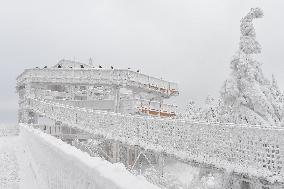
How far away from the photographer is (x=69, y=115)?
30328 mm

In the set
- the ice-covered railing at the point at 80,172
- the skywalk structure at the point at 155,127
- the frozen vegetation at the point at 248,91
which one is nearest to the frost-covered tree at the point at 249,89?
the frozen vegetation at the point at 248,91

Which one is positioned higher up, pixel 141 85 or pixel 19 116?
pixel 141 85

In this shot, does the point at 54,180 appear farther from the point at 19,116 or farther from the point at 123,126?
the point at 19,116

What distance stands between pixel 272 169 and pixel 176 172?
94.8 feet

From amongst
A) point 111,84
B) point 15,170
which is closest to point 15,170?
point 15,170

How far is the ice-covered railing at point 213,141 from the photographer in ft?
40.9

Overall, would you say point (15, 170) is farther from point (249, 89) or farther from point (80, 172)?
point (249, 89)

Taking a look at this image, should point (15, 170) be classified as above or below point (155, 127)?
below

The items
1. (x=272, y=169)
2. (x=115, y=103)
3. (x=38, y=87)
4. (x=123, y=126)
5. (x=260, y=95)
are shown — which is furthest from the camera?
(x=38, y=87)

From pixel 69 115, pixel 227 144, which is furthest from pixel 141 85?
pixel 227 144

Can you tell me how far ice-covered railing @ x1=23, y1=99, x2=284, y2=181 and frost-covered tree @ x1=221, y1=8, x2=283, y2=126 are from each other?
9.02m

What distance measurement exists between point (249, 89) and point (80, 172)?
25.5 meters

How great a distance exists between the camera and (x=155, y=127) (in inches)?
749

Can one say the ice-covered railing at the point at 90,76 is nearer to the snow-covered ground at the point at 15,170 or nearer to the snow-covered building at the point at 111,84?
the snow-covered building at the point at 111,84
